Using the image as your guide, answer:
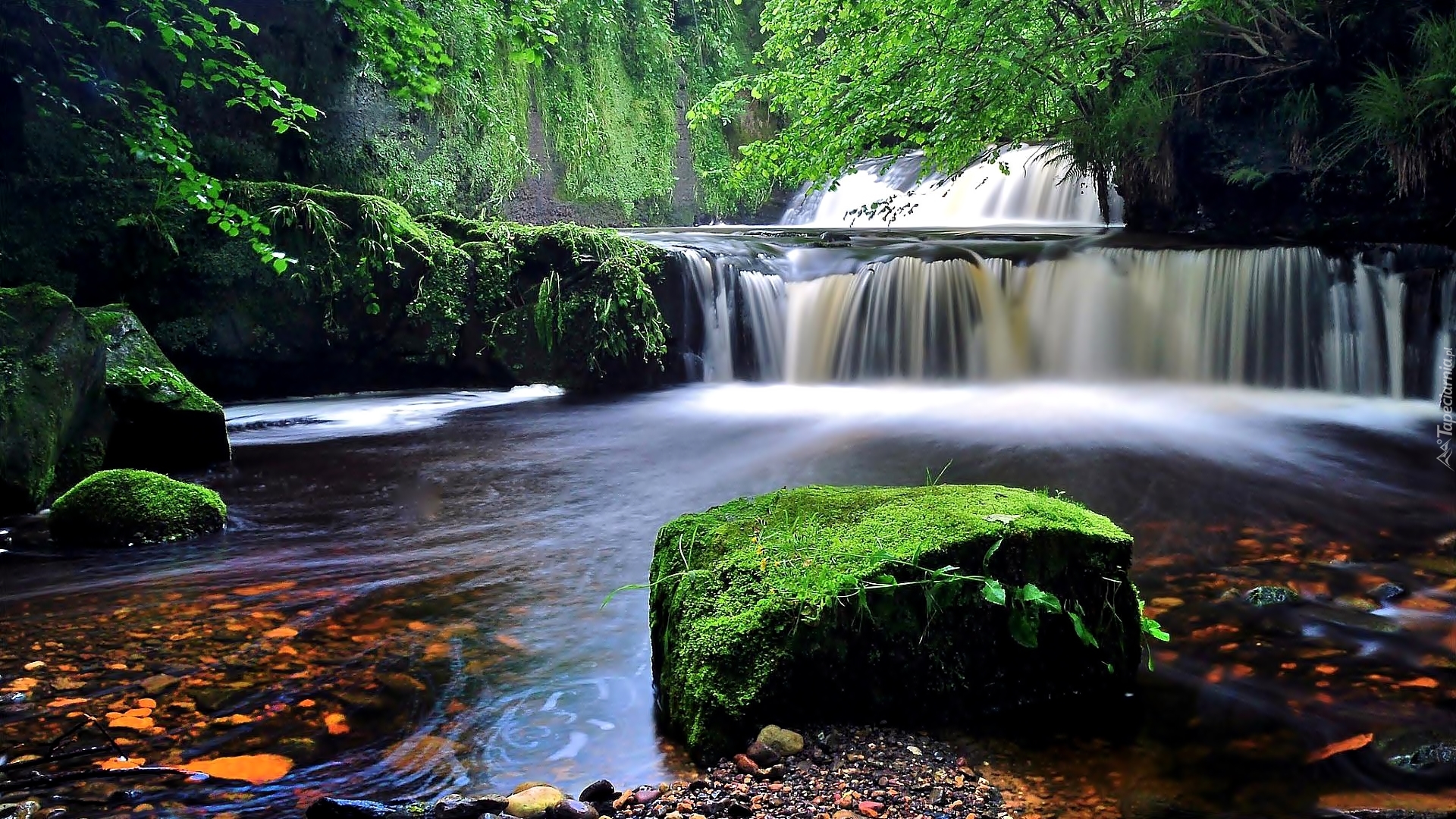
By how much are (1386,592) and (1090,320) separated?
547cm

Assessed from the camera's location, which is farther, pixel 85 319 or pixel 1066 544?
pixel 85 319

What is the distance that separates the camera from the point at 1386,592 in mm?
3721

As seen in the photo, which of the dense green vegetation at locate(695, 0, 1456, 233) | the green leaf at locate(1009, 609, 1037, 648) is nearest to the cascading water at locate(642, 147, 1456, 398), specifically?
the dense green vegetation at locate(695, 0, 1456, 233)

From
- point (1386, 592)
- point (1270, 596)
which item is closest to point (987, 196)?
point (1386, 592)

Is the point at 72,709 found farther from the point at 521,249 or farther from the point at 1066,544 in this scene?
the point at 521,249

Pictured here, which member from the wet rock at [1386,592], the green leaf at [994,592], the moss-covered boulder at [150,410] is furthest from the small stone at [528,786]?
the moss-covered boulder at [150,410]

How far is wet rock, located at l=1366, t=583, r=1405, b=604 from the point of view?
12.0 ft

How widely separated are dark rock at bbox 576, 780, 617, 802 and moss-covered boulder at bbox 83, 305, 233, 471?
16.5 ft

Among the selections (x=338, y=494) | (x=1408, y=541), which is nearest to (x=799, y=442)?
(x=338, y=494)

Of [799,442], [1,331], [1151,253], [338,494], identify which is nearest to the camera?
[1,331]

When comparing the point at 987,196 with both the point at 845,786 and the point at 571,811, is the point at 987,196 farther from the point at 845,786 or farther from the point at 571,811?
the point at 571,811

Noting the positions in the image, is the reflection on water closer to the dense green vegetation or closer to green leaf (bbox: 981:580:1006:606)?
green leaf (bbox: 981:580:1006:606)

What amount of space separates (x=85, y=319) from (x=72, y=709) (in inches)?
152

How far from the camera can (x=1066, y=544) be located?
272 centimetres
